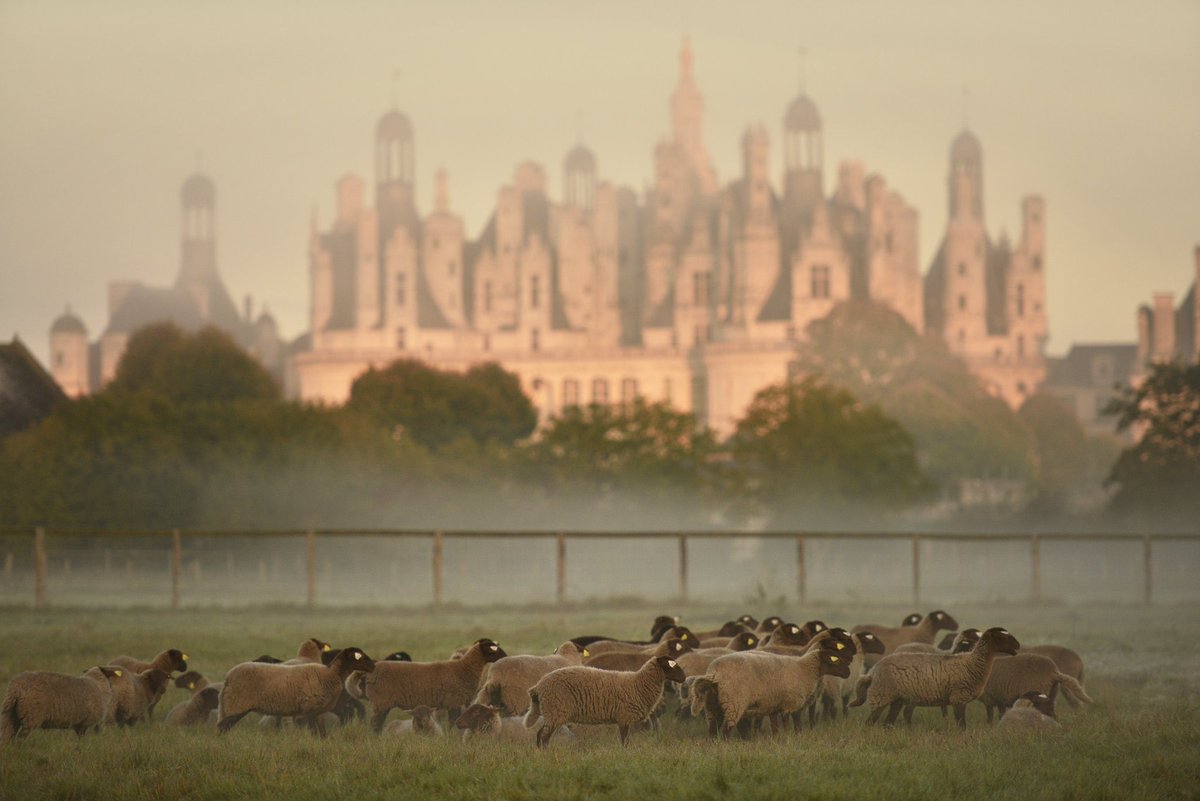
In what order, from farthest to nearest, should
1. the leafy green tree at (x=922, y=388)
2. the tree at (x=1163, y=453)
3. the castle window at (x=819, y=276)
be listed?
the castle window at (x=819, y=276), the leafy green tree at (x=922, y=388), the tree at (x=1163, y=453)

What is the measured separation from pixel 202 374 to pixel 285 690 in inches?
3399

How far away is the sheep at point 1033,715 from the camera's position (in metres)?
17.5

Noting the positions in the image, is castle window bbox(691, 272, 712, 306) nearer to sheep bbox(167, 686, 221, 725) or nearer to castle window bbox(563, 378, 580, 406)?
castle window bbox(563, 378, 580, 406)

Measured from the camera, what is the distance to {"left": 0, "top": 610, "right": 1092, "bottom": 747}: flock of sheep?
17094 mm

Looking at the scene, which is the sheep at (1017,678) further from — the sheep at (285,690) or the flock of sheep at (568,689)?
the sheep at (285,690)

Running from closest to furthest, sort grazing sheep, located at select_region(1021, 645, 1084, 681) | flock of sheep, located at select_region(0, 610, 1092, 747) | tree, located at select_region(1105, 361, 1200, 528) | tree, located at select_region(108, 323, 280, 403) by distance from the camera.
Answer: flock of sheep, located at select_region(0, 610, 1092, 747) → grazing sheep, located at select_region(1021, 645, 1084, 681) → tree, located at select_region(1105, 361, 1200, 528) → tree, located at select_region(108, 323, 280, 403)

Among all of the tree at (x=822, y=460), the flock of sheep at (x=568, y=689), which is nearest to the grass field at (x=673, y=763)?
the flock of sheep at (x=568, y=689)

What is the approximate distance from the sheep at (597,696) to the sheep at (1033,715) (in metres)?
3.01

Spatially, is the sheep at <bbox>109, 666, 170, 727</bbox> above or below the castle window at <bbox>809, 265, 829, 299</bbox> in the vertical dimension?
below

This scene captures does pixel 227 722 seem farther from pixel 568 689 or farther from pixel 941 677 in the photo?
pixel 941 677

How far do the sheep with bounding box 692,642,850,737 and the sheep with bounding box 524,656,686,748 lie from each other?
451 millimetres

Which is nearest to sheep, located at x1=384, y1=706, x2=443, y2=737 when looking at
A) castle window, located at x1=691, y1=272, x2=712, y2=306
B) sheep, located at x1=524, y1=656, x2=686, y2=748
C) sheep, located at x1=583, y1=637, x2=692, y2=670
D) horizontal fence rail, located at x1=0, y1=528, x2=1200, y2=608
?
sheep, located at x1=524, y1=656, x2=686, y2=748

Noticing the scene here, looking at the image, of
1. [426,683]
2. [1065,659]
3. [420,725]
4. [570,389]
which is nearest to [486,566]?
[1065,659]

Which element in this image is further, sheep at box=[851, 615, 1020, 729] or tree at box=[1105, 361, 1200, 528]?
tree at box=[1105, 361, 1200, 528]
